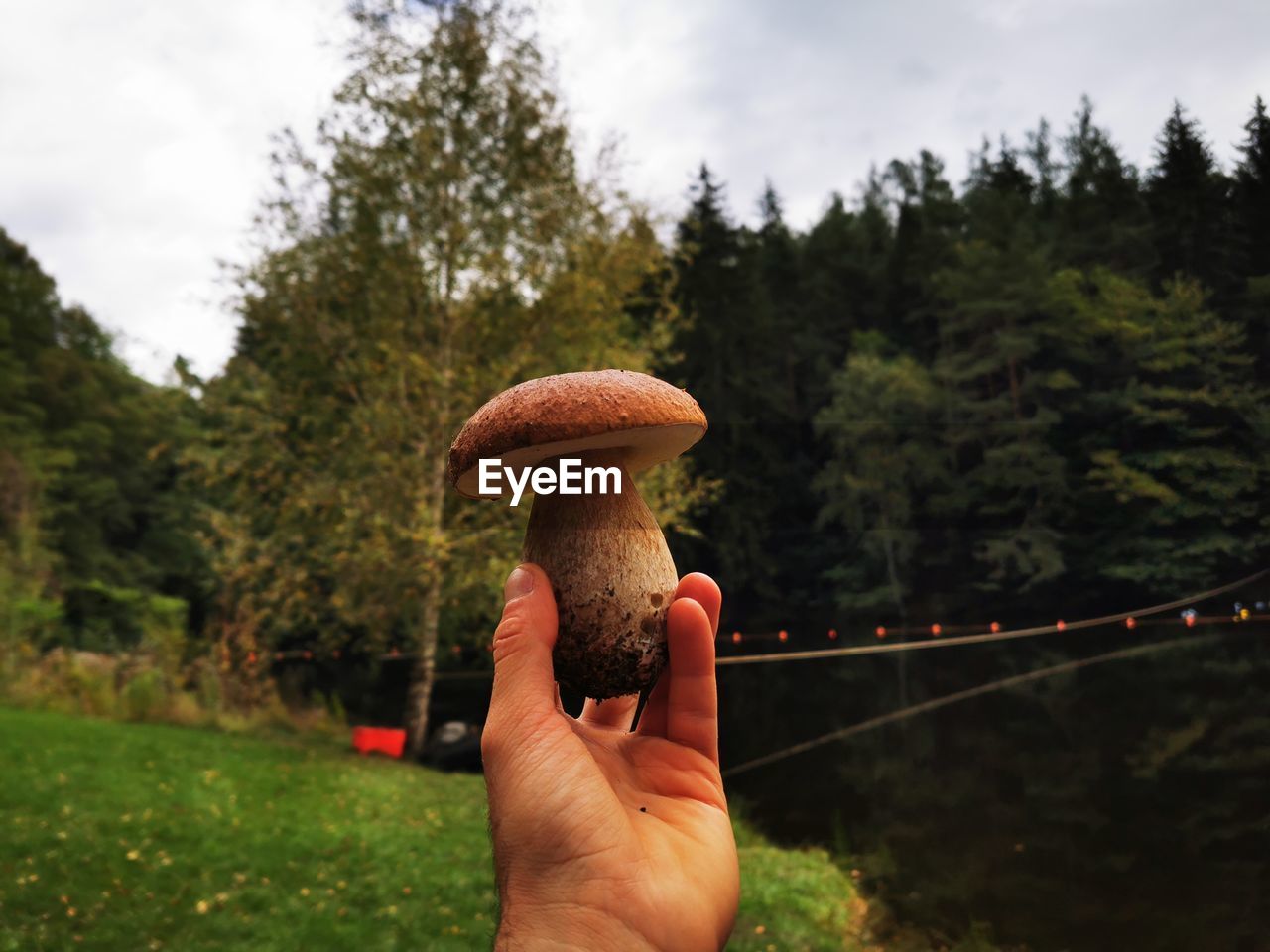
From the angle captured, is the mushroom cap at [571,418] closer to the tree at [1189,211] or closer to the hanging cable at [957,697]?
the hanging cable at [957,697]

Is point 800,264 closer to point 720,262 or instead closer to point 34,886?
point 720,262

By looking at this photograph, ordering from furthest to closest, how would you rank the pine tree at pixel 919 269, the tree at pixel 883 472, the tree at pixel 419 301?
the pine tree at pixel 919 269 < the tree at pixel 883 472 < the tree at pixel 419 301

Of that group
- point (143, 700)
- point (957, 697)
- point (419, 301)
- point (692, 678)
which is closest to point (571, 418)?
point (692, 678)

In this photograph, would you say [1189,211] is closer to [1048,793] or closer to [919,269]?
[919,269]

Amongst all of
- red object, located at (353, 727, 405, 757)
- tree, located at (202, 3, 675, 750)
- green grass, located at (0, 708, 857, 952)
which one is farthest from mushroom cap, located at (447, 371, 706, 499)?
red object, located at (353, 727, 405, 757)

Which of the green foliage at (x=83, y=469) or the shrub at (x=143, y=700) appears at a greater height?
the green foliage at (x=83, y=469)

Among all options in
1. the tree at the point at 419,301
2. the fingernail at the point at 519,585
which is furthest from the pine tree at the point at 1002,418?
the fingernail at the point at 519,585
